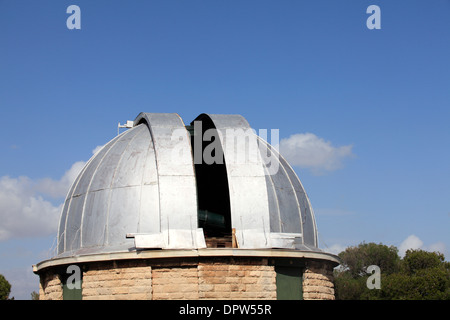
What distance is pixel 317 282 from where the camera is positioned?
1405 cm

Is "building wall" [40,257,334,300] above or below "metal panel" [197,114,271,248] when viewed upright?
below

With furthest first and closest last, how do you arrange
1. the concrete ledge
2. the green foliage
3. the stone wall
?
the green foliage < the stone wall < the concrete ledge

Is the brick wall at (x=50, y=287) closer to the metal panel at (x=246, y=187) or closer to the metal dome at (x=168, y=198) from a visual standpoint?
the metal dome at (x=168, y=198)

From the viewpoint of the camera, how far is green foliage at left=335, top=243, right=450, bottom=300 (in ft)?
123

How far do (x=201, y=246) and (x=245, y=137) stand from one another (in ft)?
10.6

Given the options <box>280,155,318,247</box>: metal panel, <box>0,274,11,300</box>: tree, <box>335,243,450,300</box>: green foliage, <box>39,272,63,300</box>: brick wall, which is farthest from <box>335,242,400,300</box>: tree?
<box>39,272,63,300</box>: brick wall

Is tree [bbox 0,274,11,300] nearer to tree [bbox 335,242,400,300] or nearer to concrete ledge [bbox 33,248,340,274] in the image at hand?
tree [bbox 335,242,400,300]

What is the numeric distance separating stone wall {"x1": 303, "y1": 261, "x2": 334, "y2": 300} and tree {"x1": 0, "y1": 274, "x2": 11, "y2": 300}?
2997 cm

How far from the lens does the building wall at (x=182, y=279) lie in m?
12.5

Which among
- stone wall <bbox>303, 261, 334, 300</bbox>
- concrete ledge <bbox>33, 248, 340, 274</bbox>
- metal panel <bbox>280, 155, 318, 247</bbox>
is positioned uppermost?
metal panel <bbox>280, 155, 318, 247</bbox>

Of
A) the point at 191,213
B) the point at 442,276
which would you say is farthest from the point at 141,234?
the point at 442,276

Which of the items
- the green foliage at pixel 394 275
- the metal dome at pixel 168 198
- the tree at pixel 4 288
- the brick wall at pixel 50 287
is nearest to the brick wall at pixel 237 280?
the metal dome at pixel 168 198

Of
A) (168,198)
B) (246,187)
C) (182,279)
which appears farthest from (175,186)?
(182,279)
